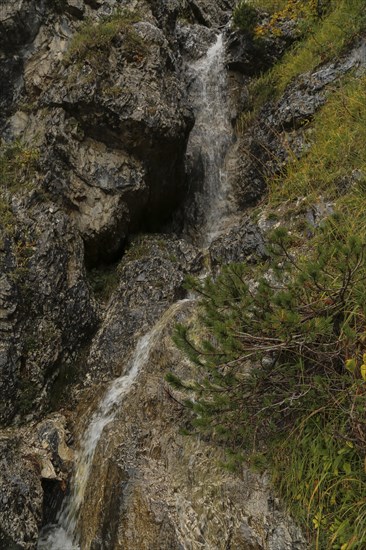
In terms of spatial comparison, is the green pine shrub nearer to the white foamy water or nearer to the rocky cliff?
the rocky cliff

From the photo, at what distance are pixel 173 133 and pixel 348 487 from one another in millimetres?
7776

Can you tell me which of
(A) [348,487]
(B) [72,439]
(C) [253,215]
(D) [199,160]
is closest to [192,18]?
(D) [199,160]

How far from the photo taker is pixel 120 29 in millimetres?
9930

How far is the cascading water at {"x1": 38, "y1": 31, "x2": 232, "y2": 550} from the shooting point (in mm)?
5578

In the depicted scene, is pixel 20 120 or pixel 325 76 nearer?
pixel 325 76

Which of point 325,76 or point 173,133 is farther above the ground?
point 173,133

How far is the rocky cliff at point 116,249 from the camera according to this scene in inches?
178

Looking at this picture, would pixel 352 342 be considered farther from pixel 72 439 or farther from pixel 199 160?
pixel 199 160

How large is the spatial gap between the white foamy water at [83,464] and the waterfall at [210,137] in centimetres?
427

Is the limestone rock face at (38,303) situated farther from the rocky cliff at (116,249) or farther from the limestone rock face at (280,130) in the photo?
the limestone rock face at (280,130)

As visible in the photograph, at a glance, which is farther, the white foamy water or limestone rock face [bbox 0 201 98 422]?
limestone rock face [bbox 0 201 98 422]

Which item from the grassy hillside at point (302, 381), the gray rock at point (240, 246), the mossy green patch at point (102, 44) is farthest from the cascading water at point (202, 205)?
the mossy green patch at point (102, 44)

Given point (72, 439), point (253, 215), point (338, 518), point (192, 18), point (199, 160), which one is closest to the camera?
point (338, 518)

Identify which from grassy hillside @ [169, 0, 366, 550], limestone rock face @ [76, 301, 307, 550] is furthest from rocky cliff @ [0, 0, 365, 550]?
grassy hillside @ [169, 0, 366, 550]
